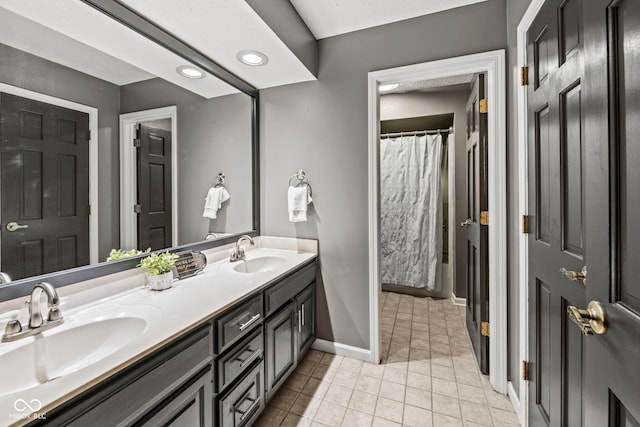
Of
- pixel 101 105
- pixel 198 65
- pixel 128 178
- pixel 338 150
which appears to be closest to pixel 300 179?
pixel 338 150

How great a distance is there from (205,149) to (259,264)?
3.04 ft

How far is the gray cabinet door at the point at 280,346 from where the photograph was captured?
5.14 feet

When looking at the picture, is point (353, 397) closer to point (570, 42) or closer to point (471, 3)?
point (570, 42)

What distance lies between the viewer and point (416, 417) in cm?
157

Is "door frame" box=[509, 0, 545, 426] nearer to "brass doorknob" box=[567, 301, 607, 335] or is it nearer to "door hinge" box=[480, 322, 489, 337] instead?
"door hinge" box=[480, 322, 489, 337]

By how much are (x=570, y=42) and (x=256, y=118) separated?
202 cm

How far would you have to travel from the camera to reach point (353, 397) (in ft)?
5.67

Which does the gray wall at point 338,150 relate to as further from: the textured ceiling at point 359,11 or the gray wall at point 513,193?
the gray wall at point 513,193

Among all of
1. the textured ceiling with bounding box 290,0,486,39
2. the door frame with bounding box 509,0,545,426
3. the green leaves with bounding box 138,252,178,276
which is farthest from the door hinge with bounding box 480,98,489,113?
the green leaves with bounding box 138,252,178,276

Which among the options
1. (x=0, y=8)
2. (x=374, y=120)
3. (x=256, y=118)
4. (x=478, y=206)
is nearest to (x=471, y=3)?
(x=374, y=120)

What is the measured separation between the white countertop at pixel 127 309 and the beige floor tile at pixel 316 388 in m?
0.80

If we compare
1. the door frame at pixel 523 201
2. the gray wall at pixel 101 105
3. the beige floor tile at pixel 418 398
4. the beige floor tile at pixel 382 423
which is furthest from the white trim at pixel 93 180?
the door frame at pixel 523 201

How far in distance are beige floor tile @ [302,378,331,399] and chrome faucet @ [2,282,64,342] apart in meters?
1.39

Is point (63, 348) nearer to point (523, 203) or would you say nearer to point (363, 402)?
point (363, 402)
